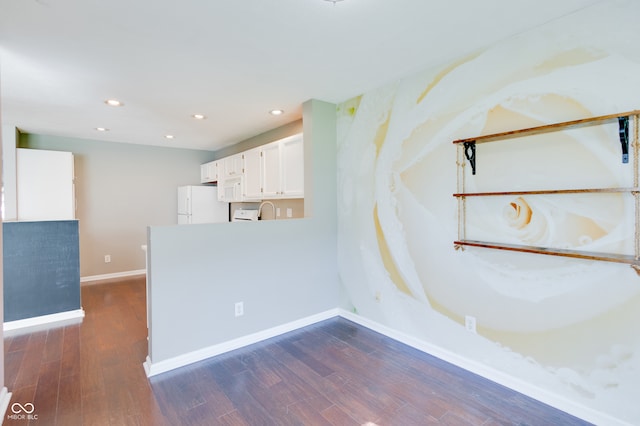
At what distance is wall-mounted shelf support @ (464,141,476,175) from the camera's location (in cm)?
224

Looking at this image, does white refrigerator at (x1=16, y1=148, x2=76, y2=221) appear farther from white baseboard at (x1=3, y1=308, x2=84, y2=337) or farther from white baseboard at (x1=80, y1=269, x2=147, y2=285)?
white baseboard at (x1=3, y1=308, x2=84, y2=337)

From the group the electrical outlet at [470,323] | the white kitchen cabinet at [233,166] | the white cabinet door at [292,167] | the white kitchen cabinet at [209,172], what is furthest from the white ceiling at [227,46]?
the white kitchen cabinet at [209,172]

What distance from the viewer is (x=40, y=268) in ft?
11.0

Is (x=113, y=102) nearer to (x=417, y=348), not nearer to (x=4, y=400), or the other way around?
(x=4, y=400)

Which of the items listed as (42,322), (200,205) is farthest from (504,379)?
(200,205)

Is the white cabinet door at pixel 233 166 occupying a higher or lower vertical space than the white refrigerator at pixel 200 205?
higher

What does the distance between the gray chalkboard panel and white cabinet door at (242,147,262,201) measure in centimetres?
197

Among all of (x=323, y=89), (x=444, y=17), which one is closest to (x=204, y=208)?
(x=323, y=89)

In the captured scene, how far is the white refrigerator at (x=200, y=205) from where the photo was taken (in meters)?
5.39

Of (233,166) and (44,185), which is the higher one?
(233,166)

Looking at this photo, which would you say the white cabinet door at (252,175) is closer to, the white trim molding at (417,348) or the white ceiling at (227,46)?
the white ceiling at (227,46)

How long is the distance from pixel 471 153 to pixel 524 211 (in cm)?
53

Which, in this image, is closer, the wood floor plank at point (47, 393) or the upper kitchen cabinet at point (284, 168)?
the wood floor plank at point (47, 393)

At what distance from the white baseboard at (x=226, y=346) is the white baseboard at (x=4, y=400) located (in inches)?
29.7
